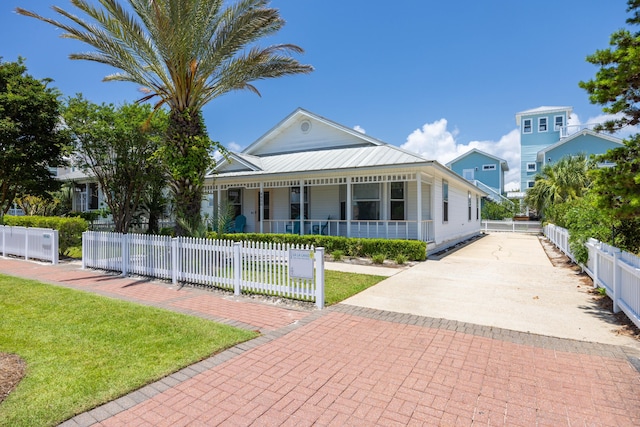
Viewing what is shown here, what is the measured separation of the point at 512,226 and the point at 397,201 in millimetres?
19957

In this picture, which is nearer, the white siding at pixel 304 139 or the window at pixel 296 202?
the window at pixel 296 202

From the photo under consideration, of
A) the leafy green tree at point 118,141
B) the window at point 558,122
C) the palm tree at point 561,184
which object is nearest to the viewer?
the leafy green tree at point 118,141

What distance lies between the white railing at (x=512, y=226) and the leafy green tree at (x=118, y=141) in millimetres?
28239

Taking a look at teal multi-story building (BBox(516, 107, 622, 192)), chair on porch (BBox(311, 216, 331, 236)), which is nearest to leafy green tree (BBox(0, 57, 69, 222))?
chair on porch (BBox(311, 216, 331, 236))

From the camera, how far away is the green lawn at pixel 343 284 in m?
7.34

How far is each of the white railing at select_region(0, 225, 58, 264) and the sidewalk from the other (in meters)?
9.68

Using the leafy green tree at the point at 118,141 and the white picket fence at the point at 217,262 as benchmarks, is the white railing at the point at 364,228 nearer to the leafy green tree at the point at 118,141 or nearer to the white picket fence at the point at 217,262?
the leafy green tree at the point at 118,141

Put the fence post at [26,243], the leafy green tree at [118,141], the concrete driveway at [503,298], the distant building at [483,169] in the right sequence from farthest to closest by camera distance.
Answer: the distant building at [483,169]
the leafy green tree at [118,141]
the fence post at [26,243]
the concrete driveway at [503,298]

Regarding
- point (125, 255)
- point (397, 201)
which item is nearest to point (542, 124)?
point (397, 201)

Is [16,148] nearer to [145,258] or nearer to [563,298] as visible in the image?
[145,258]

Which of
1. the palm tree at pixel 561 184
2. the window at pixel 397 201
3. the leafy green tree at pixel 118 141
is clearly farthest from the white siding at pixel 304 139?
the palm tree at pixel 561 184

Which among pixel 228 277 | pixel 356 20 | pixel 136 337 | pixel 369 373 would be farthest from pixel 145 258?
pixel 356 20

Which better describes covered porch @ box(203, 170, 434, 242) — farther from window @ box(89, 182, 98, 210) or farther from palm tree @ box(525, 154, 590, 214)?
palm tree @ box(525, 154, 590, 214)

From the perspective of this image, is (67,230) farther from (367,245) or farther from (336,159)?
(367,245)
